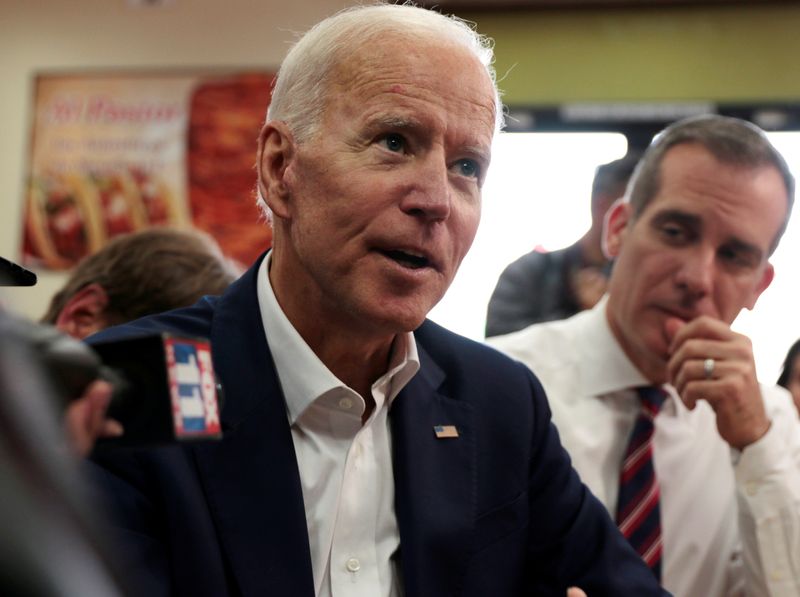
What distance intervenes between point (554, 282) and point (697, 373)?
146cm

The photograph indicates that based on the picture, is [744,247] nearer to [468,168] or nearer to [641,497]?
[641,497]

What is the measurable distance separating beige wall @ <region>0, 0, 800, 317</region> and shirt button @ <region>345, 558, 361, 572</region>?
4167 mm

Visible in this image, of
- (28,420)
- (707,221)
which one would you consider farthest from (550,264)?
(28,420)

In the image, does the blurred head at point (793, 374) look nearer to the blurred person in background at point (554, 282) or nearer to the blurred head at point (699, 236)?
the blurred person in background at point (554, 282)

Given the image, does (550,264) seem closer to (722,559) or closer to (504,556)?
(722,559)

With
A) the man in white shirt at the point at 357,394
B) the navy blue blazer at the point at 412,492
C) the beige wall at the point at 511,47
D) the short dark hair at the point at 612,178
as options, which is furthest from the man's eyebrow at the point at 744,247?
the beige wall at the point at 511,47

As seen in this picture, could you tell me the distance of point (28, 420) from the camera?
0.39 meters

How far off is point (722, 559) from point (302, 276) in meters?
Result: 1.02

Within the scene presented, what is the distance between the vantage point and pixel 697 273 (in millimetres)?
1855

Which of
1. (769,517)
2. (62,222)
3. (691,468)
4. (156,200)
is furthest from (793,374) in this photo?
(62,222)

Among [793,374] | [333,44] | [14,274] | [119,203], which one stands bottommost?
[793,374]

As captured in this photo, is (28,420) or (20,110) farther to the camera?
(20,110)

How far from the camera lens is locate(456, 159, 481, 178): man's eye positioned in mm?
1321

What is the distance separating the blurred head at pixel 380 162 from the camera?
1244mm
